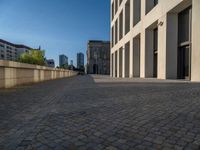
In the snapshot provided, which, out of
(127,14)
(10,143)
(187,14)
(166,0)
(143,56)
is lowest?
(10,143)

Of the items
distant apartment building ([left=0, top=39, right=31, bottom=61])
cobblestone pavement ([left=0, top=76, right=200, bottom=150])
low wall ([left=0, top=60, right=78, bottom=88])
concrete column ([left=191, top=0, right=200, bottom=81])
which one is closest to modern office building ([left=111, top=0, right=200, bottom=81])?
concrete column ([left=191, top=0, right=200, bottom=81])

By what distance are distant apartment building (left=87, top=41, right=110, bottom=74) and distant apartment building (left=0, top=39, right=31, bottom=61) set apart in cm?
4989

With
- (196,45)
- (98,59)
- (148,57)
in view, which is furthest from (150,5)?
(98,59)

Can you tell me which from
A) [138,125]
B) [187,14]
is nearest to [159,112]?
[138,125]

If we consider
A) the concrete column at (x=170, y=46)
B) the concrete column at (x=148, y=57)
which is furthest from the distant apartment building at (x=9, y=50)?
the concrete column at (x=170, y=46)

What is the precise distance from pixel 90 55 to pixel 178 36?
8611 cm

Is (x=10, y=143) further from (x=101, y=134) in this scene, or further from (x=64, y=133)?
(x=101, y=134)

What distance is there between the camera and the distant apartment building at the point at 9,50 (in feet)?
395

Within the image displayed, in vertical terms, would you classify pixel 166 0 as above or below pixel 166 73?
above

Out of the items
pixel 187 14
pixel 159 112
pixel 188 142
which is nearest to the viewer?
pixel 188 142

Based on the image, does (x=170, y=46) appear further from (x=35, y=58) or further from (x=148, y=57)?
(x=35, y=58)

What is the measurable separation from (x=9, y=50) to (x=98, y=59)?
66.7 metres

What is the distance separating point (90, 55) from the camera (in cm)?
10262

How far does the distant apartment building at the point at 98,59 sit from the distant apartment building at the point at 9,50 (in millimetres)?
49890
